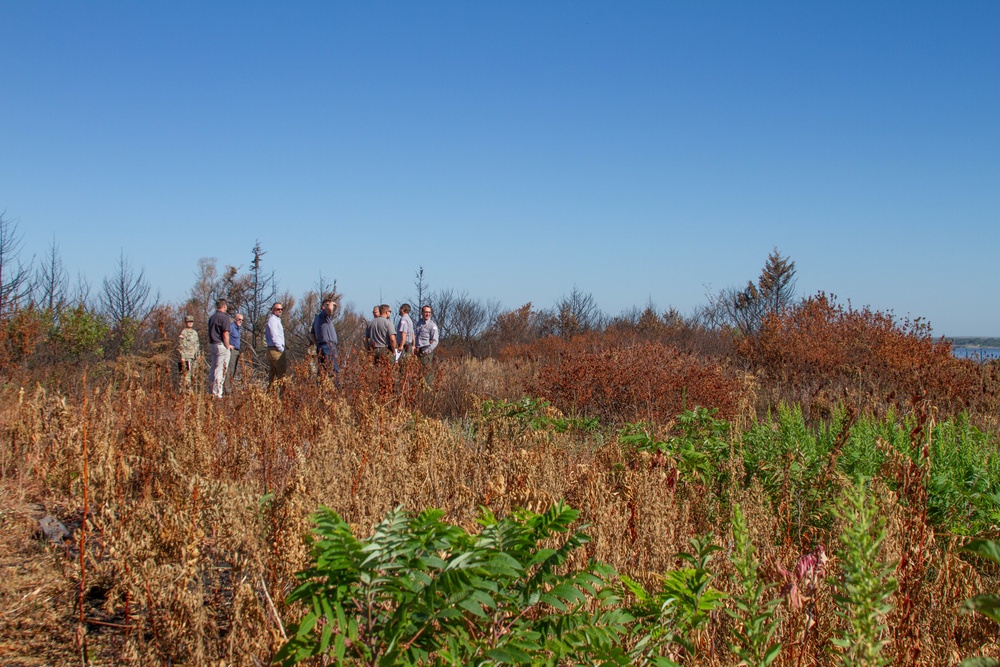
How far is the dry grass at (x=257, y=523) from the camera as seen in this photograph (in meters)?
2.30

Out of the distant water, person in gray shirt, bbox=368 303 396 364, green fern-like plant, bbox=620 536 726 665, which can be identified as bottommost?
green fern-like plant, bbox=620 536 726 665

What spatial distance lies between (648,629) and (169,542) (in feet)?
5.49

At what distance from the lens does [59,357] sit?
1259 cm

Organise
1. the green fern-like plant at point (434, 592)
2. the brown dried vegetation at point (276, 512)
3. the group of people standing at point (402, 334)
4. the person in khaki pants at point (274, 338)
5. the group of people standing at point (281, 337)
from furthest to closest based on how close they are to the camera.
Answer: the person in khaki pants at point (274, 338) → the group of people standing at point (402, 334) → the group of people standing at point (281, 337) → the brown dried vegetation at point (276, 512) → the green fern-like plant at point (434, 592)

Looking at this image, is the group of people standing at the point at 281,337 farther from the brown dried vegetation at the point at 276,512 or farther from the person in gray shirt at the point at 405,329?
the brown dried vegetation at the point at 276,512

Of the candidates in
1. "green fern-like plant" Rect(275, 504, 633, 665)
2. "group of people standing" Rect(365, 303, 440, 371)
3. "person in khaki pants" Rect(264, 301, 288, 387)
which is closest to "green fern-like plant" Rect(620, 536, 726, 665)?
"green fern-like plant" Rect(275, 504, 633, 665)

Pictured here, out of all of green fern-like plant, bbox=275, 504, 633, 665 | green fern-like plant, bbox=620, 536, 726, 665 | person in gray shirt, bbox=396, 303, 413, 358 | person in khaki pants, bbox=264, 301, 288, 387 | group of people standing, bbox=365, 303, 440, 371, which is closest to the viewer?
green fern-like plant, bbox=275, 504, 633, 665

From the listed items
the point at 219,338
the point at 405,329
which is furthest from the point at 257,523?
the point at 405,329

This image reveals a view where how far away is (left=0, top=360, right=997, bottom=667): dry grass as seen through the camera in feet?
7.55

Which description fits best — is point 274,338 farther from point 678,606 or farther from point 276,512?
point 678,606

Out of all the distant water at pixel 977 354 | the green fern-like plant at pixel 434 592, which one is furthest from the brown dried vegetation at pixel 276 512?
the distant water at pixel 977 354

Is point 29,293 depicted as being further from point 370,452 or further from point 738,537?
point 738,537

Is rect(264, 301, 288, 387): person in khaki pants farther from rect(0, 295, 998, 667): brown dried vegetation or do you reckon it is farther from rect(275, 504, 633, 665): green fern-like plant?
rect(275, 504, 633, 665): green fern-like plant

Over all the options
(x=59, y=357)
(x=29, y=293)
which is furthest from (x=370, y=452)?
(x=29, y=293)
